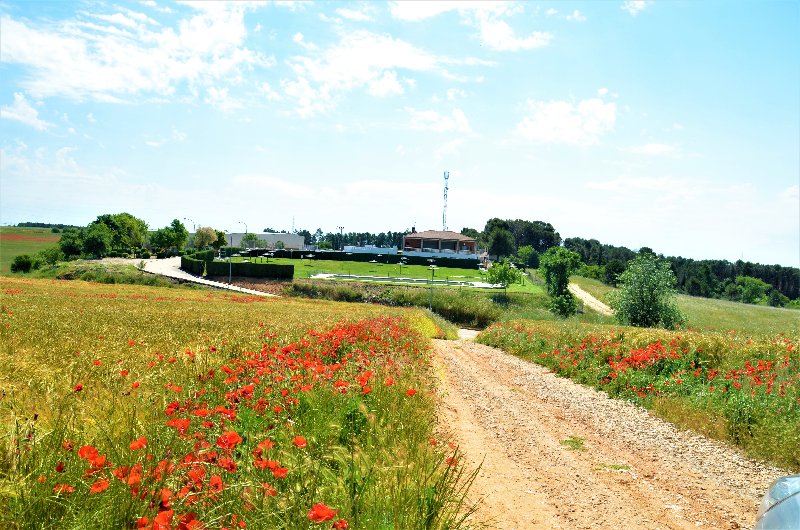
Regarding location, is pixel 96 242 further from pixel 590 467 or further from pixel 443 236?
pixel 590 467

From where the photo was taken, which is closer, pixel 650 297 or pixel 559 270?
pixel 650 297

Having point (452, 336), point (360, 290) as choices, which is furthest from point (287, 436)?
point (360, 290)

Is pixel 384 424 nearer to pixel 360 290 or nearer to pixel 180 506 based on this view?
pixel 180 506

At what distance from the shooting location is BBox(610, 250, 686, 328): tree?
128 ft

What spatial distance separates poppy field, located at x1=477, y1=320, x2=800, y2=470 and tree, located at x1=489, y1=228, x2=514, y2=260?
117118 millimetres

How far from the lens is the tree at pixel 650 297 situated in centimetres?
3909

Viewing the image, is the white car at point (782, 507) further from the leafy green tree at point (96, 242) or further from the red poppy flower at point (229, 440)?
the leafy green tree at point (96, 242)

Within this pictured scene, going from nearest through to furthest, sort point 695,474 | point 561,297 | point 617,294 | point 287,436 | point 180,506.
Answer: point 180,506
point 287,436
point 695,474
point 617,294
point 561,297

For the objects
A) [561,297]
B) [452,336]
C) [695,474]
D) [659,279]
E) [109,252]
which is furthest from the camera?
[109,252]

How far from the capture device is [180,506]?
3281mm

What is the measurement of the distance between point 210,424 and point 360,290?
58.2 m

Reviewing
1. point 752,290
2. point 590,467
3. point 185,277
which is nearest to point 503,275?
point 185,277

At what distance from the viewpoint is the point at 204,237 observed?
11538cm

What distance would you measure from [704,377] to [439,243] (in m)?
107
